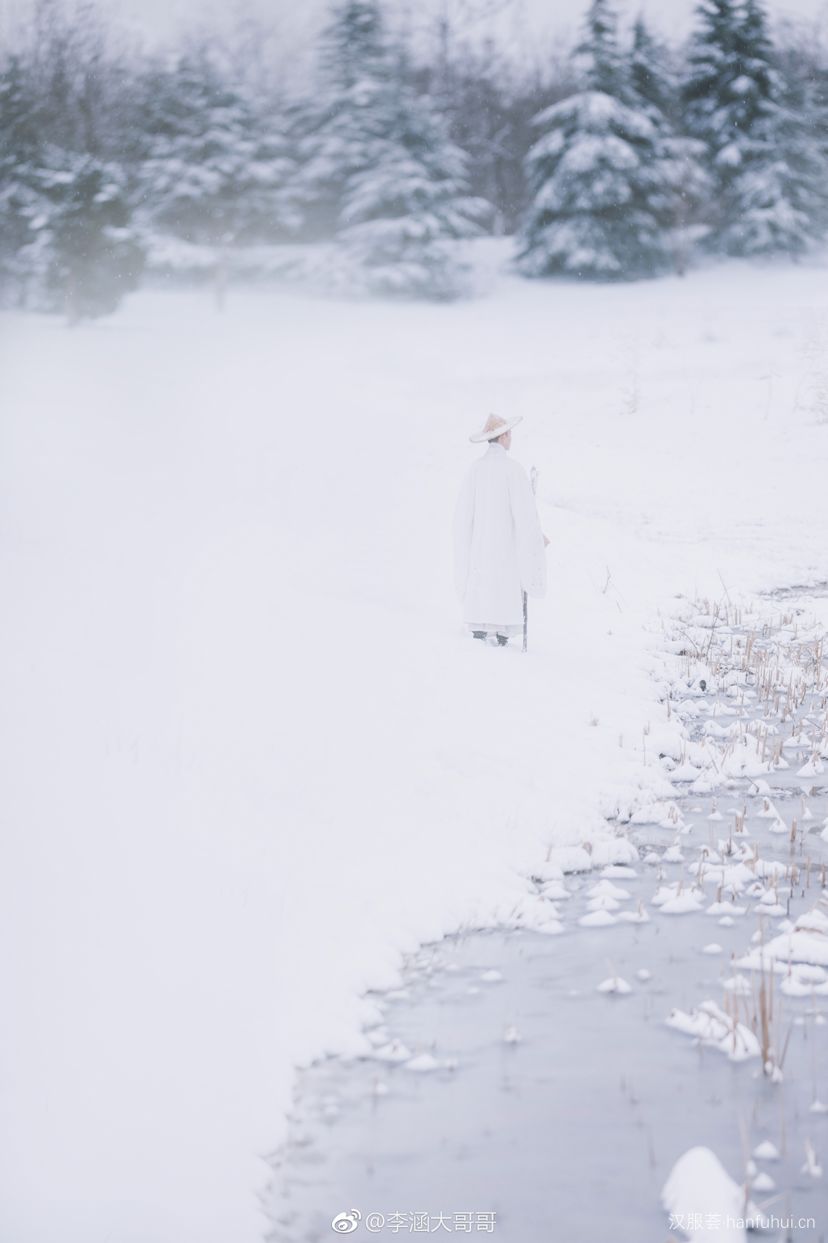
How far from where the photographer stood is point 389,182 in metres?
23.0

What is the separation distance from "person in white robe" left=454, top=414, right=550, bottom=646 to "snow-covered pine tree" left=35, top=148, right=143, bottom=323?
1566cm

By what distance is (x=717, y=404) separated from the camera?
17359mm

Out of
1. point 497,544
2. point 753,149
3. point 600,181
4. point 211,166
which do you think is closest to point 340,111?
point 211,166

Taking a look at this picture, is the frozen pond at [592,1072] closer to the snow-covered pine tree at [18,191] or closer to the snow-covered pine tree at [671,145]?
the snow-covered pine tree at [18,191]

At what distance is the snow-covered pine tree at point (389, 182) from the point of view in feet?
72.2

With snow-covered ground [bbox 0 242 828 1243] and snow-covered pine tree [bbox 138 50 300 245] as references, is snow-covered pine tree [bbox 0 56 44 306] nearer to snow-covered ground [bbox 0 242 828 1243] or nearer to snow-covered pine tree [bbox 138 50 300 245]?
snow-covered pine tree [bbox 138 50 300 245]

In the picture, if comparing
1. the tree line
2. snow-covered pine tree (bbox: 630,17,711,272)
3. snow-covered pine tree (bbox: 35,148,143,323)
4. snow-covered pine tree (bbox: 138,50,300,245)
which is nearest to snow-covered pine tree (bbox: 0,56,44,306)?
the tree line

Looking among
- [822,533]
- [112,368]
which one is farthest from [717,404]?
[112,368]

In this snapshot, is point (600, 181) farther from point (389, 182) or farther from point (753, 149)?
point (389, 182)

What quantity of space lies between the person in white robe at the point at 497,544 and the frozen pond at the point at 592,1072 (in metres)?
3.15

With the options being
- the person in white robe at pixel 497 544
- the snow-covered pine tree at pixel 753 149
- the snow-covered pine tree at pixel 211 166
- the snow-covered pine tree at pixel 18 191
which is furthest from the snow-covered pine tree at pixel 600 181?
the person in white robe at pixel 497 544

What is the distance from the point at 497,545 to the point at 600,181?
17.8 m

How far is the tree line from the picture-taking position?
2038 centimetres

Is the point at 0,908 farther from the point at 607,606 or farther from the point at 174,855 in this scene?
the point at 607,606
